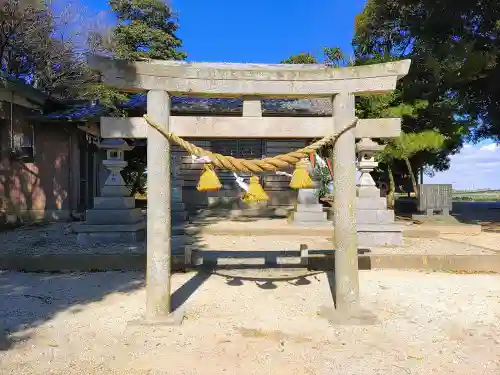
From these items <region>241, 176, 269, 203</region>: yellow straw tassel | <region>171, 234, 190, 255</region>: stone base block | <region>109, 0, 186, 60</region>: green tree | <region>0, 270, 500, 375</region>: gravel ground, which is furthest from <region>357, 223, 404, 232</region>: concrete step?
<region>109, 0, 186, 60</region>: green tree

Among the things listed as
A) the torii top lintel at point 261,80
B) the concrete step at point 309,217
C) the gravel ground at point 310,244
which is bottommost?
the gravel ground at point 310,244

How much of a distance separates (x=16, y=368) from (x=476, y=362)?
3.96m

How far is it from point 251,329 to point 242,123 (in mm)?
2279

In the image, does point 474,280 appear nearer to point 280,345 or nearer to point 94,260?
point 280,345

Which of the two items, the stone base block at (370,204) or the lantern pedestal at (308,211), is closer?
the stone base block at (370,204)

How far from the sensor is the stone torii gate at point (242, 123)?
437 cm

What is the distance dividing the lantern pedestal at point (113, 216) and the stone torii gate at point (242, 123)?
4.36 meters

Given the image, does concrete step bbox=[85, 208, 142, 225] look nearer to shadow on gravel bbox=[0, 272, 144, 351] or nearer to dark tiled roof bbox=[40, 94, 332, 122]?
shadow on gravel bbox=[0, 272, 144, 351]

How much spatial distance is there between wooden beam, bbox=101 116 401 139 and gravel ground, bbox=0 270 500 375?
2.11 metres

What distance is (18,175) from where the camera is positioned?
13258 millimetres

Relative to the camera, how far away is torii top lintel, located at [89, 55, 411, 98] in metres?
4.40

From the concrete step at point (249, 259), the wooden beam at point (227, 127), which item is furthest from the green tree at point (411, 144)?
the wooden beam at point (227, 127)

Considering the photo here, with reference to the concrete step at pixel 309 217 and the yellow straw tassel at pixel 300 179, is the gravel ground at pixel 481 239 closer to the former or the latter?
the concrete step at pixel 309 217

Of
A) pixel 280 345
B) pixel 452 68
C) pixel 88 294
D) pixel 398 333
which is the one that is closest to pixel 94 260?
pixel 88 294
